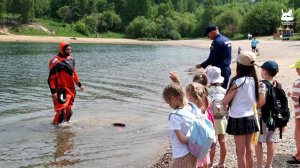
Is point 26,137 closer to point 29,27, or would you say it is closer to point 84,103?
point 84,103

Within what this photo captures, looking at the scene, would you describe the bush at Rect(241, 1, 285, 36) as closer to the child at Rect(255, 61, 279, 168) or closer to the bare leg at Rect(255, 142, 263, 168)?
the child at Rect(255, 61, 279, 168)

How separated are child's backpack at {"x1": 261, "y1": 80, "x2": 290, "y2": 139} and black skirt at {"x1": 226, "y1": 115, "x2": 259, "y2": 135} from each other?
57 centimetres

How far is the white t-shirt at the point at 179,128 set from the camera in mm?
4914

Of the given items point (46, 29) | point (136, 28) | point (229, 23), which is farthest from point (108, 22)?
point (229, 23)

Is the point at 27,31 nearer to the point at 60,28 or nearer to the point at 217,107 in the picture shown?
the point at 60,28

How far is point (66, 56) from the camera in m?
11.6

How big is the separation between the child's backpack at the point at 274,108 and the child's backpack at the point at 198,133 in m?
2.03

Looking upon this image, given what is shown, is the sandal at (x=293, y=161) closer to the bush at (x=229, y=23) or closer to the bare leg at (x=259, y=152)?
the bare leg at (x=259, y=152)

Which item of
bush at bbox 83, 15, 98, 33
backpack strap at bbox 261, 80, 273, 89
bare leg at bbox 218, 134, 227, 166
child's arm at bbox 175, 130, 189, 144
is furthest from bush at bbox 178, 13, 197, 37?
child's arm at bbox 175, 130, 189, 144

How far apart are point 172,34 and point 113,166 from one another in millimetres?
106961

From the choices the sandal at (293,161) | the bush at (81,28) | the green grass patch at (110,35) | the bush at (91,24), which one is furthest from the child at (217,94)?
the bush at (91,24)

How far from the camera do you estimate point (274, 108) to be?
675cm

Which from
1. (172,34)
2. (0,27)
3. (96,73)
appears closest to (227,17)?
(172,34)

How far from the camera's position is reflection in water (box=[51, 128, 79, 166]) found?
8.91m
